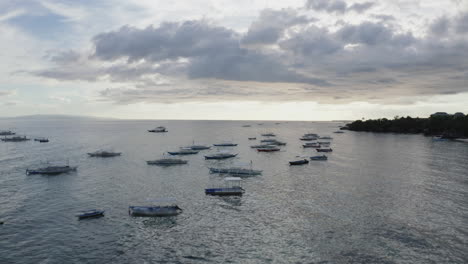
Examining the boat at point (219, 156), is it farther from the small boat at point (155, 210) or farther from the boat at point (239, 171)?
the small boat at point (155, 210)

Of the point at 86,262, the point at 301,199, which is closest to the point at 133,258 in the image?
the point at 86,262

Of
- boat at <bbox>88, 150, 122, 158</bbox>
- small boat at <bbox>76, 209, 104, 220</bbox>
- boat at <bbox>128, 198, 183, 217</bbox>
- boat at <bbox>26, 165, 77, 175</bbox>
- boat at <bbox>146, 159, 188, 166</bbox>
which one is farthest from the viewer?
boat at <bbox>88, 150, 122, 158</bbox>

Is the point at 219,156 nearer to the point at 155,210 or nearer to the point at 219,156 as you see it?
the point at 219,156

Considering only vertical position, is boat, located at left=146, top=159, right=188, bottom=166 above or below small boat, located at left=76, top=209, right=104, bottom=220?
above

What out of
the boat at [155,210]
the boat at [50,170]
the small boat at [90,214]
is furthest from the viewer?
the boat at [50,170]

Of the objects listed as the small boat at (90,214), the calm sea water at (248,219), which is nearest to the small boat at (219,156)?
the calm sea water at (248,219)

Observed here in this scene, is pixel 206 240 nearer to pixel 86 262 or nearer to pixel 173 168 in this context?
pixel 86 262

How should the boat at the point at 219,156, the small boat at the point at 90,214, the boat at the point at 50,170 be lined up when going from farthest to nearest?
the boat at the point at 219,156 < the boat at the point at 50,170 < the small boat at the point at 90,214

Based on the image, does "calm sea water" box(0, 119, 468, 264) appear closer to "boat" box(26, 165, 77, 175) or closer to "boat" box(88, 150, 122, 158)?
"boat" box(26, 165, 77, 175)

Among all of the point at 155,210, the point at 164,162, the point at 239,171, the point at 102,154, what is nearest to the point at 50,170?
the point at 164,162

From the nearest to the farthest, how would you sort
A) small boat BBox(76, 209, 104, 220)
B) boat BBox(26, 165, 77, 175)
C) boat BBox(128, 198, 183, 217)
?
small boat BBox(76, 209, 104, 220), boat BBox(128, 198, 183, 217), boat BBox(26, 165, 77, 175)

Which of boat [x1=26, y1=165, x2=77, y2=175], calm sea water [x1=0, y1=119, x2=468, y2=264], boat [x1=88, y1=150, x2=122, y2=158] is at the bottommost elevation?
calm sea water [x1=0, y1=119, x2=468, y2=264]

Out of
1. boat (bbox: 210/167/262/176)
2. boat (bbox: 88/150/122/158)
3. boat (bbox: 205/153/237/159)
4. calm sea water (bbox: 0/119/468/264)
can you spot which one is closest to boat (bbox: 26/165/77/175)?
calm sea water (bbox: 0/119/468/264)

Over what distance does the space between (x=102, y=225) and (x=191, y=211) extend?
14911 millimetres
